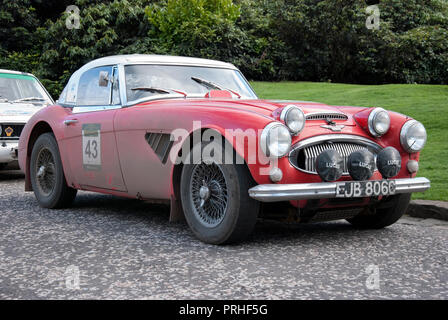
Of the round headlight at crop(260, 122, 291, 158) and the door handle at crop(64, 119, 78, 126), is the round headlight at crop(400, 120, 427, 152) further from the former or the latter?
the door handle at crop(64, 119, 78, 126)

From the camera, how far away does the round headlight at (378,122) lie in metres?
4.30

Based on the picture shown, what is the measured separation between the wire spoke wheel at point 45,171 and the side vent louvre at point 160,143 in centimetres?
189

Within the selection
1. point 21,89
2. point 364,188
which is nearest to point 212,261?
point 364,188

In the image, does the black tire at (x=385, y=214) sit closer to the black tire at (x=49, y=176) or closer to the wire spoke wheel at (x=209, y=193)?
the wire spoke wheel at (x=209, y=193)

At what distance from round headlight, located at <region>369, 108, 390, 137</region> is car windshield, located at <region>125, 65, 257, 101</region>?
1488 millimetres

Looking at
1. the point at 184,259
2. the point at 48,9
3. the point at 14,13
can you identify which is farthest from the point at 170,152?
the point at 48,9

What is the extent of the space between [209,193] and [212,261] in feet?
1.93

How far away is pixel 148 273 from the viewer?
11.2ft

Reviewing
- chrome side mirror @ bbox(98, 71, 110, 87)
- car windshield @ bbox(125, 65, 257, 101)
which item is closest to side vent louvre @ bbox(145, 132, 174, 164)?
car windshield @ bbox(125, 65, 257, 101)

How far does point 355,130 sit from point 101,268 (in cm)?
208

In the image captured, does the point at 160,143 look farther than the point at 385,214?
No

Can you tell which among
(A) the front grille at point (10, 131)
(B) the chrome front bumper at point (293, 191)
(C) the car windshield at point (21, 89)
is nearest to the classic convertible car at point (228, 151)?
(B) the chrome front bumper at point (293, 191)

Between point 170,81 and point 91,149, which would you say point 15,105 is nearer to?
point 91,149

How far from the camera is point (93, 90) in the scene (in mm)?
5652
